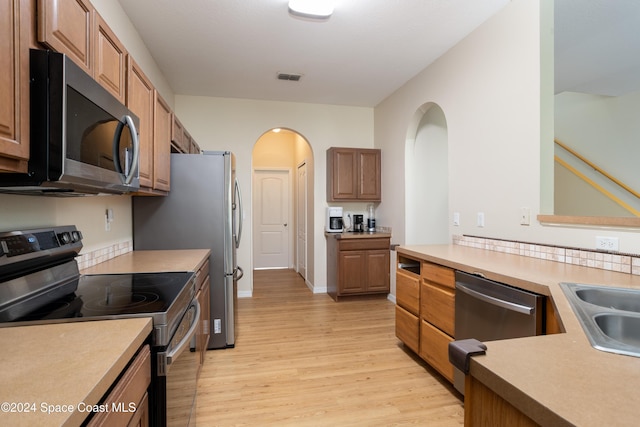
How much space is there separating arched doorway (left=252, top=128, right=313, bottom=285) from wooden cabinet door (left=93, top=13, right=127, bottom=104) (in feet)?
14.4

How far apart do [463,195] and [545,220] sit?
0.82 metres

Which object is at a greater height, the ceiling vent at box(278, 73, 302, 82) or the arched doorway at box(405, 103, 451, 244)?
the ceiling vent at box(278, 73, 302, 82)

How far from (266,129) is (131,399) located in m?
3.93

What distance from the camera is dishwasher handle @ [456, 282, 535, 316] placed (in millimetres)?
1429

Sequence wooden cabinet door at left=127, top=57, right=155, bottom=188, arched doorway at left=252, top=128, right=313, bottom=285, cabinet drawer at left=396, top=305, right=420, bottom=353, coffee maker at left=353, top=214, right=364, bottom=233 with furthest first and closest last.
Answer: arched doorway at left=252, top=128, right=313, bottom=285 < coffee maker at left=353, top=214, right=364, bottom=233 < cabinet drawer at left=396, top=305, right=420, bottom=353 < wooden cabinet door at left=127, top=57, right=155, bottom=188

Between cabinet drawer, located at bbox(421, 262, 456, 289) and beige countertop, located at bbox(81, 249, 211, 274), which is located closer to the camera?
beige countertop, located at bbox(81, 249, 211, 274)

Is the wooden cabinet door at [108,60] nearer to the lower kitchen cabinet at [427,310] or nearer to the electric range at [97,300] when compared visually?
the electric range at [97,300]

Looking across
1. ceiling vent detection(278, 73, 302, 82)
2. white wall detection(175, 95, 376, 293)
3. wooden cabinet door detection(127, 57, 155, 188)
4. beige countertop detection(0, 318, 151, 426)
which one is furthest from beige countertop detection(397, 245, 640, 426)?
white wall detection(175, 95, 376, 293)

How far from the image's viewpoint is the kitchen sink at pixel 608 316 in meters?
0.78

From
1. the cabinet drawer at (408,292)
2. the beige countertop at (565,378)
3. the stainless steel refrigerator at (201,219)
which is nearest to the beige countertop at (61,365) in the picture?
the beige countertop at (565,378)

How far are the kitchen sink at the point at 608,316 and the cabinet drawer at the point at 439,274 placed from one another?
0.70 meters

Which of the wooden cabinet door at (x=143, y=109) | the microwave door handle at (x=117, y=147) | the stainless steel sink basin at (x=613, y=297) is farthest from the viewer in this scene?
the wooden cabinet door at (x=143, y=109)

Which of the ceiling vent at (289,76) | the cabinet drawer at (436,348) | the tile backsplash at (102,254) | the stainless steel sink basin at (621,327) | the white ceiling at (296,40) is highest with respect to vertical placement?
the ceiling vent at (289,76)

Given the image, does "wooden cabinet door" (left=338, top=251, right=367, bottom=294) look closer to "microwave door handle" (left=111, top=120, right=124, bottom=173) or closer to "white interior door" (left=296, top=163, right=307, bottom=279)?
"white interior door" (left=296, top=163, right=307, bottom=279)
